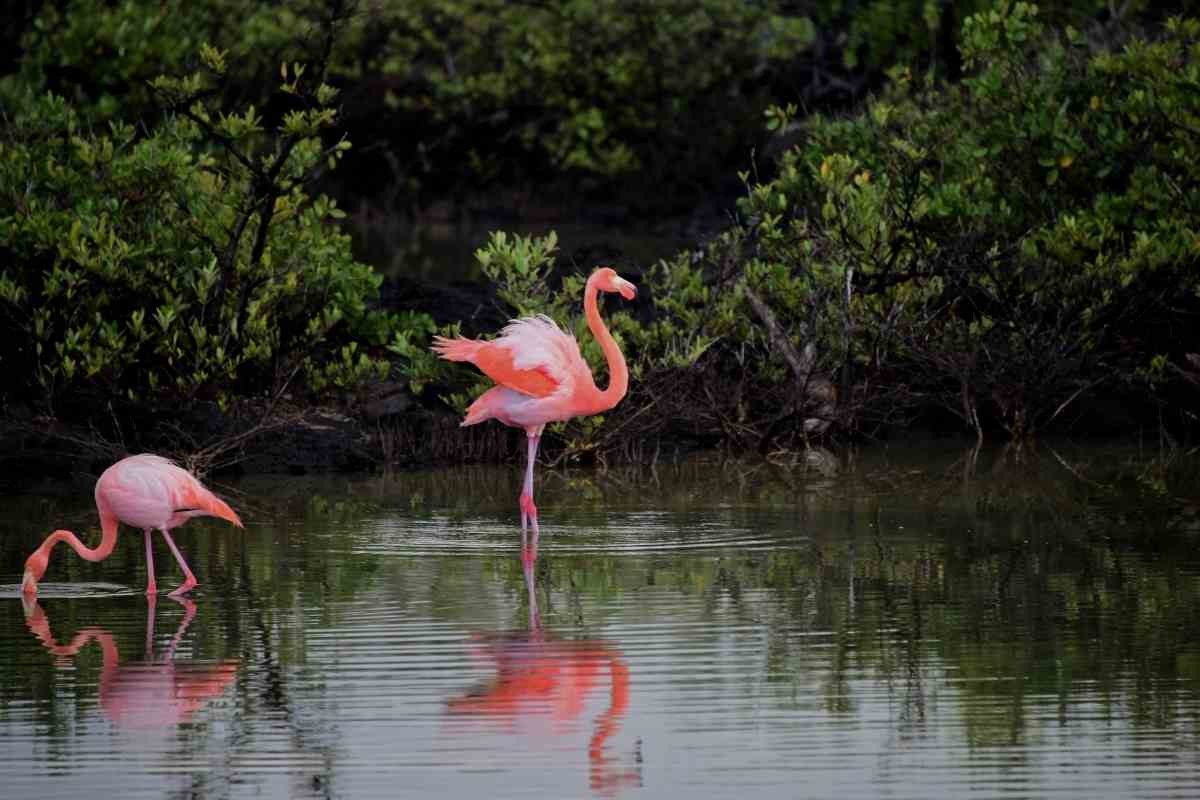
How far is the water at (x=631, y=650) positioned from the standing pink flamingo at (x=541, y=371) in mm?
553

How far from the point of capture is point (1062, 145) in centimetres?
1536

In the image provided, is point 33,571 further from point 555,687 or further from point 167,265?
point 167,265

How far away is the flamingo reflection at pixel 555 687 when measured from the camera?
21.0ft

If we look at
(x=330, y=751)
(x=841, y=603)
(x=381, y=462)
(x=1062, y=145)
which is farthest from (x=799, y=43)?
(x=330, y=751)

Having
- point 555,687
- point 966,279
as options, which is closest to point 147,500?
point 555,687

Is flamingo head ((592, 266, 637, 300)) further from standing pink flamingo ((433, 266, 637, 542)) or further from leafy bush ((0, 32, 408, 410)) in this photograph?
leafy bush ((0, 32, 408, 410))

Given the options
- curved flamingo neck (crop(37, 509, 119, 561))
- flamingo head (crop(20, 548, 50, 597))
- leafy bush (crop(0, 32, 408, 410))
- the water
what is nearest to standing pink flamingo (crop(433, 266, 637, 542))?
the water

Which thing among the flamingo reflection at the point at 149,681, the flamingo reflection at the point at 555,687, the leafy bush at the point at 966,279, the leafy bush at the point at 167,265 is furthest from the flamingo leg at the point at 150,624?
the leafy bush at the point at 966,279

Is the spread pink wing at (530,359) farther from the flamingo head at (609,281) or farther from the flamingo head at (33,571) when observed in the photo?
the flamingo head at (33,571)

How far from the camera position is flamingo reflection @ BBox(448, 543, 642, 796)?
6391 millimetres

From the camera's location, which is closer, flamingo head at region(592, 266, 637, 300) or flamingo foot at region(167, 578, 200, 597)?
flamingo foot at region(167, 578, 200, 597)

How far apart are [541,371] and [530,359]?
112 mm

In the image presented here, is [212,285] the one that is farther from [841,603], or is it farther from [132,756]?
[132,756]

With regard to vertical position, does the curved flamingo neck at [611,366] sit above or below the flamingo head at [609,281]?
below
